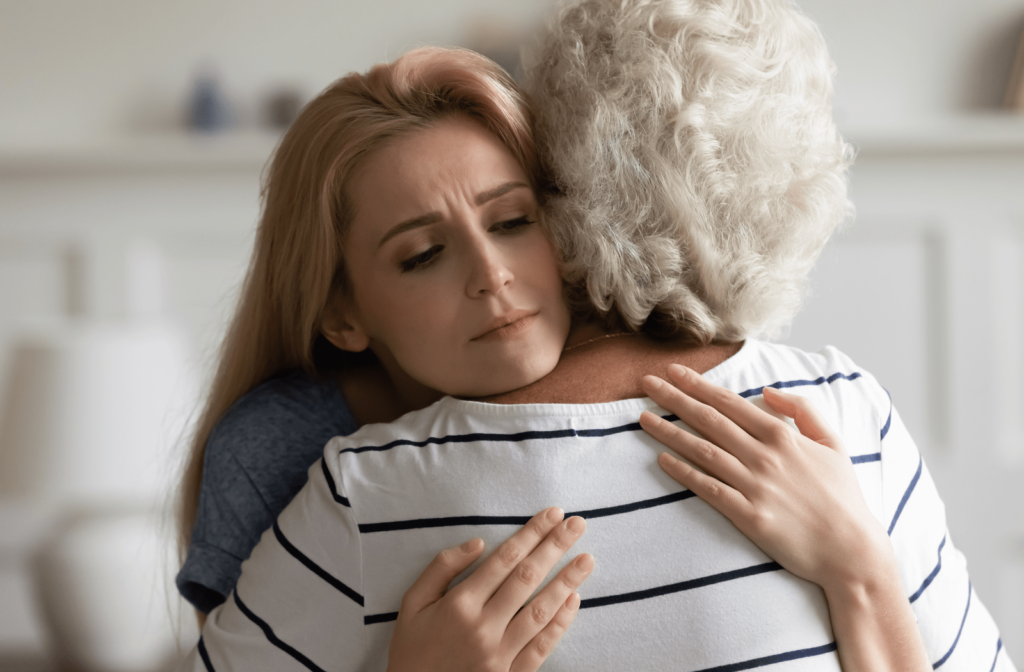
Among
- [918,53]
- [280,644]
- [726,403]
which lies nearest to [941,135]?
[918,53]

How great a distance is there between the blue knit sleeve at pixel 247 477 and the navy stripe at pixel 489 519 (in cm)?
35

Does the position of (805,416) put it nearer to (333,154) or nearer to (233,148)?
(333,154)

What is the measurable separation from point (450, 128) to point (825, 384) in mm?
514

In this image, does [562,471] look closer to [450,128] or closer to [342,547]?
[342,547]

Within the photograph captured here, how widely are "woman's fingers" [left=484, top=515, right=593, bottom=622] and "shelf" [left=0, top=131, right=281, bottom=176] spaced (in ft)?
7.18

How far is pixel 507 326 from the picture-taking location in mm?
880

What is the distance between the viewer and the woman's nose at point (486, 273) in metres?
0.87

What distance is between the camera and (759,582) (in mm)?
747

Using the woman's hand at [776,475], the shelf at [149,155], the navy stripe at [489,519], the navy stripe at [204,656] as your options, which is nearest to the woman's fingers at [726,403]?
the woman's hand at [776,475]

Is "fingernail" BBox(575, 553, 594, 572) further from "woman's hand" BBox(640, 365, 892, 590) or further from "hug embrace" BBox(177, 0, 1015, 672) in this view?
"woman's hand" BBox(640, 365, 892, 590)

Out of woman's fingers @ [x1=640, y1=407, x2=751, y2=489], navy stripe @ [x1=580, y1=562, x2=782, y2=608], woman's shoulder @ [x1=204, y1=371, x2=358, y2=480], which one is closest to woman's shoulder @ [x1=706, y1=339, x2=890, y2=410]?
woman's fingers @ [x1=640, y1=407, x2=751, y2=489]

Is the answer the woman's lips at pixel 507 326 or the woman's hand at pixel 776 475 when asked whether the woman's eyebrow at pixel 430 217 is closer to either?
the woman's lips at pixel 507 326

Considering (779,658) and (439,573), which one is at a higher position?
(439,573)

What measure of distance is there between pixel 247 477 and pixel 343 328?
0.23 meters
